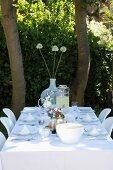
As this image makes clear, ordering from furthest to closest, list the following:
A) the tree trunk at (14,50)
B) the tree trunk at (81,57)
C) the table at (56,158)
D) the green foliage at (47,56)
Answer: the green foliage at (47,56) → the tree trunk at (81,57) → the tree trunk at (14,50) → the table at (56,158)

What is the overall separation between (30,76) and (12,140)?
14.7ft

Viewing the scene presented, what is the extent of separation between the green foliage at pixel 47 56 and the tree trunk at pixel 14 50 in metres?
0.84

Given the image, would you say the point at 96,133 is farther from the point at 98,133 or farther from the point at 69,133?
the point at 69,133

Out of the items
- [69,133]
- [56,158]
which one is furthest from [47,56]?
[56,158]

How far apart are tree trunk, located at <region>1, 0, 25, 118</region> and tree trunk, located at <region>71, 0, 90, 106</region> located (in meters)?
1.23

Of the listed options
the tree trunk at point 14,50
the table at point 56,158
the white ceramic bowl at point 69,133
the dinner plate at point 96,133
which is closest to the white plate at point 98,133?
the dinner plate at point 96,133

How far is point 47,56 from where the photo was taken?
323 inches

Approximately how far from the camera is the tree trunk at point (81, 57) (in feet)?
24.7

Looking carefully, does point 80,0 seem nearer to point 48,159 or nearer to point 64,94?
point 64,94

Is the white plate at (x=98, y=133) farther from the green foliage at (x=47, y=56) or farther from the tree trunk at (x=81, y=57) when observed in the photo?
the green foliage at (x=47, y=56)

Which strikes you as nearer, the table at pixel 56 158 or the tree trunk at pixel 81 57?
the table at pixel 56 158

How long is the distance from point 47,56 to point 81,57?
0.78 metres

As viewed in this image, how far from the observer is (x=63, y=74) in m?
8.30

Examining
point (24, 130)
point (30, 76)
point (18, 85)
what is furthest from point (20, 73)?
point (24, 130)
